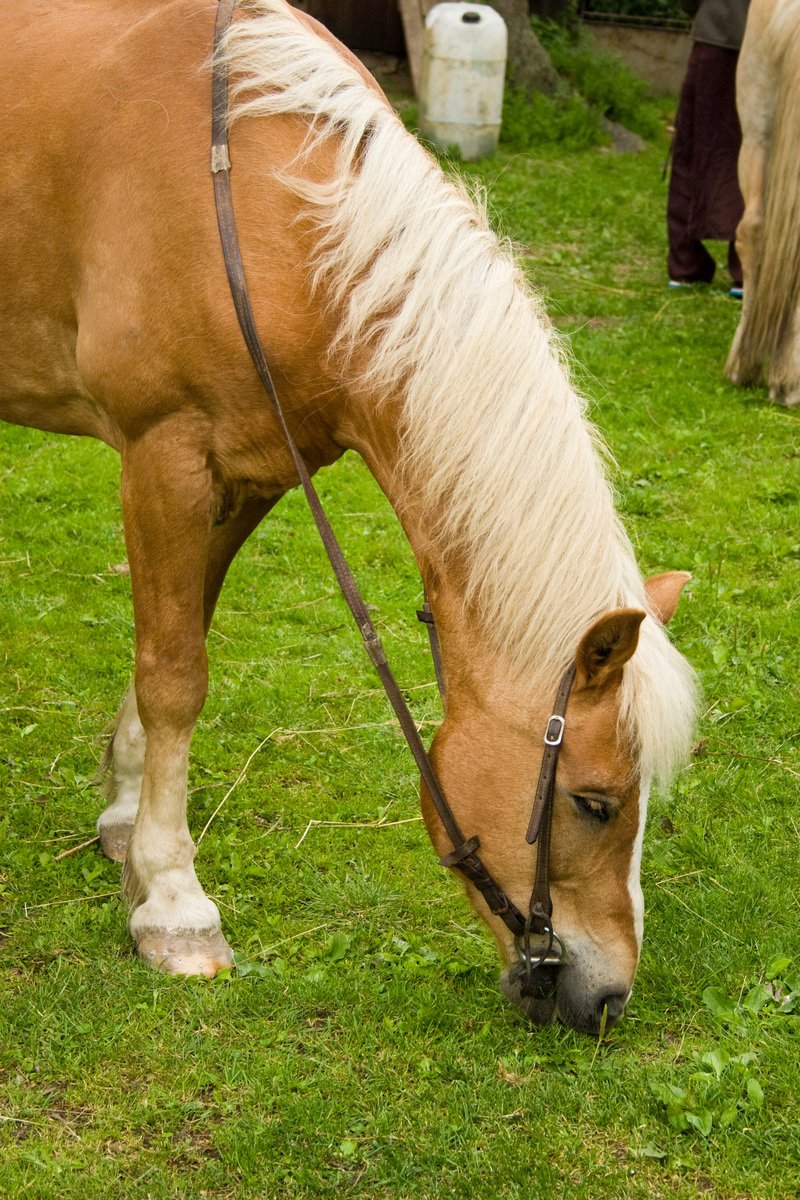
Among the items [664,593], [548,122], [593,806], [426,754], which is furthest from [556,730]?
[548,122]

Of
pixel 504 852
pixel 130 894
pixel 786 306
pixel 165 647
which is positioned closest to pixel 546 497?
pixel 504 852

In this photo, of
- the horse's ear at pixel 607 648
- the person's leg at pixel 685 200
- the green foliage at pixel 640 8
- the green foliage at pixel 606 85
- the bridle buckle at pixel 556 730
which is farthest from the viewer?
the green foliage at pixel 640 8

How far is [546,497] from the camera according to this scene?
2502 mm

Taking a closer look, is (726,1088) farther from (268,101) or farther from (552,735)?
(268,101)

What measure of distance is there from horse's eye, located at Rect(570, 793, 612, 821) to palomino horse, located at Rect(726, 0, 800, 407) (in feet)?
15.5

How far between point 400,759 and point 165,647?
1252mm

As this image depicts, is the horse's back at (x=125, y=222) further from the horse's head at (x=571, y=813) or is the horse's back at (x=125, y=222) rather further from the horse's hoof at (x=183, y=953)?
the horse's hoof at (x=183, y=953)

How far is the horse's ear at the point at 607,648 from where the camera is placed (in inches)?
90.5

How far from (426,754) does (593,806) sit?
1.23 feet

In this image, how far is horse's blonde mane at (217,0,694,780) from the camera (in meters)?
2.50

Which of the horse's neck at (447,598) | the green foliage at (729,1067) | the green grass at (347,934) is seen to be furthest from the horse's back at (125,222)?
the green foliage at (729,1067)

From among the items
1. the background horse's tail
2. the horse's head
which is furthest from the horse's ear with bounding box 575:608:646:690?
the background horse's tail

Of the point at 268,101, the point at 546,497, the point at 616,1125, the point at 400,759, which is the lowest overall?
the point at 400,759

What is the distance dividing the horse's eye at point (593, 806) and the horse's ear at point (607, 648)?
8.7 inches
